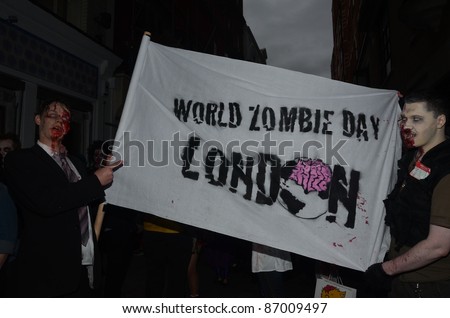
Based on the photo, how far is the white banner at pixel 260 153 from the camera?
265 centimetres

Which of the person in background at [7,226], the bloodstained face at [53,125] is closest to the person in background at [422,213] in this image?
the bloodstained face at [53,125]

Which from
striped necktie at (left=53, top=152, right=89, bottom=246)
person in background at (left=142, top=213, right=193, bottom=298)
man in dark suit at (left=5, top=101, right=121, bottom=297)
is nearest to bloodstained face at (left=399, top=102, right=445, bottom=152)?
man in dark suit at (left=5, top=101, right=121, bottom=297)

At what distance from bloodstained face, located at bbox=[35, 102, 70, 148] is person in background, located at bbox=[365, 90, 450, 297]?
210 cm

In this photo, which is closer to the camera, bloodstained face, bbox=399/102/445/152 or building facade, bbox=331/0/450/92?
bloodstained face, bbox=399/102/445/152

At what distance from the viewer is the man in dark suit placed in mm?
2117

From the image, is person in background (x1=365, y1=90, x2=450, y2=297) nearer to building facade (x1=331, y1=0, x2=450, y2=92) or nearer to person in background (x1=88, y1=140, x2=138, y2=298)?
person in background (x1=88, y1=140, x2=138, y2=298)

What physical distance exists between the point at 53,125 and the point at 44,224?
63 cm

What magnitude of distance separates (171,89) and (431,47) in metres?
7.17

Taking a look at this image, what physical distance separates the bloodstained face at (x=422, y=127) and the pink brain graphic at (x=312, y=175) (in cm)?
65

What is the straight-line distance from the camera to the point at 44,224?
7.11 ft

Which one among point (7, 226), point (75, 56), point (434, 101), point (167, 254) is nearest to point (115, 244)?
point (167, 254)

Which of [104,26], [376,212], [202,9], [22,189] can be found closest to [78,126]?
[104,26]

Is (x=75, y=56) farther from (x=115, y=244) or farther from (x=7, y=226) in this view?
(x=7, y=226)

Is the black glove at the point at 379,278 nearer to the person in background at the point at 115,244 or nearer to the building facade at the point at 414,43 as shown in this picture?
the person in background at the point at 115,244
